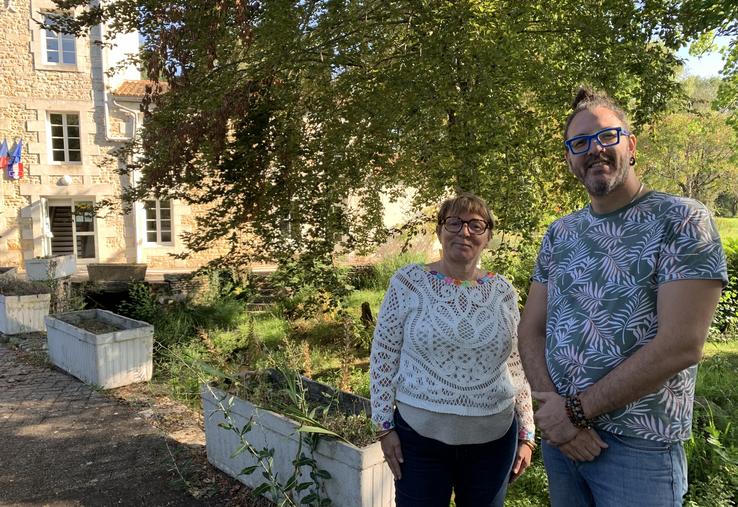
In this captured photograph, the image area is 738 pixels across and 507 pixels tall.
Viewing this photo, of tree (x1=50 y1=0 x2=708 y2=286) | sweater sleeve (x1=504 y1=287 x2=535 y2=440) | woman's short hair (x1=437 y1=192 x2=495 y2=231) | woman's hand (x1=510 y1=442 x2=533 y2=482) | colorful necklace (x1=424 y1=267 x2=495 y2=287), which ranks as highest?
tree (x1=50 y1=0 x2=708 y2=286)

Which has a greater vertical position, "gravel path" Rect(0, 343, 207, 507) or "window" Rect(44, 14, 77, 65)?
"window" Rect(44, 14, 77, 65)

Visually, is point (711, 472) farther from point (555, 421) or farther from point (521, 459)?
point (555, 421)

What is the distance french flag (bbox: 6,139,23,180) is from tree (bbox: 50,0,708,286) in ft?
43.3

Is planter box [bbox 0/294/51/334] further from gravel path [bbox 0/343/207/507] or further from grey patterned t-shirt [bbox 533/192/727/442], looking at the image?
grey patterned t-shirt [bbox 533/192/727/442]

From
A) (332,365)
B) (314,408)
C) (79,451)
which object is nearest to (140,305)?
(332,365)

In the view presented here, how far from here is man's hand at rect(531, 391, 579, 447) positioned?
1.50m

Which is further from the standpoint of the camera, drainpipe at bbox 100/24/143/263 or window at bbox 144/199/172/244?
window at bbox 144/199/172/244

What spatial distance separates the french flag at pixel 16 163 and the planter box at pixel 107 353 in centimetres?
1263

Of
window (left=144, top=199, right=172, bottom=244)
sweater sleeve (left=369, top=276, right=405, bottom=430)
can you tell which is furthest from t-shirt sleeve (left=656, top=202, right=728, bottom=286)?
window (left=144, top=199, right=172, bottom=244)

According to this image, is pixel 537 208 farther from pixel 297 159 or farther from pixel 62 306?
pixel 62 306

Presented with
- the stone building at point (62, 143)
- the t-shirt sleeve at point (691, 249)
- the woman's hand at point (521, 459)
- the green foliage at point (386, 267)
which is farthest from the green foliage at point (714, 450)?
the stone building at point (62, 143)

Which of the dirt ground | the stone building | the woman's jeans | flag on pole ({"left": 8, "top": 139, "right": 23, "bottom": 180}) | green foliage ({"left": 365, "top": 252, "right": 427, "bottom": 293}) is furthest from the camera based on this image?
the stone building

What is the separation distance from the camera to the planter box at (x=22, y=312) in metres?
8.48

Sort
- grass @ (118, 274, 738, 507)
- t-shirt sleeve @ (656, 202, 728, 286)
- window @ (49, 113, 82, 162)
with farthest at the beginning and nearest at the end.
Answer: window @ (49, 113, 82, 162), grass @ (118, 274, 738, 507), t-shirt sleeve @ (656, 202, 728, 286)
